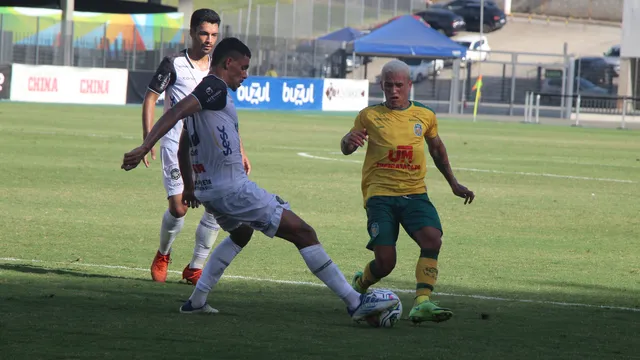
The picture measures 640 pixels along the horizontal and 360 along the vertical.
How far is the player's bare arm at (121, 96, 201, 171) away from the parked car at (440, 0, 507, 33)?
72.7 m

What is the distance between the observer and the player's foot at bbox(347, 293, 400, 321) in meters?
7.04

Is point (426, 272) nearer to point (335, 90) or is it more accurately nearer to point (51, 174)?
point (51, 174)

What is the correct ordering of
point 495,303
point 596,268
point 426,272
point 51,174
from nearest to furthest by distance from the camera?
1. point 426,272
2. point 495,303
3. point 596,268
4. point 51,174

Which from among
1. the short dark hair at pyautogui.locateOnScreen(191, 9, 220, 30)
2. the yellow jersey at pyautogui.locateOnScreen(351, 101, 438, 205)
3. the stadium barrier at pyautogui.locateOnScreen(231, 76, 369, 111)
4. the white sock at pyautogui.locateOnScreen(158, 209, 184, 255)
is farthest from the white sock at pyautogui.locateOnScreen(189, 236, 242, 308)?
the stadium barrier at pyautogui.locateOnScreen(231, 76, 369, 111)

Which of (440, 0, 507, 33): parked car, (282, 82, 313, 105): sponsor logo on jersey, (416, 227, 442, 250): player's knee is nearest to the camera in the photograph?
(416, 227, 442, 250): player's knee

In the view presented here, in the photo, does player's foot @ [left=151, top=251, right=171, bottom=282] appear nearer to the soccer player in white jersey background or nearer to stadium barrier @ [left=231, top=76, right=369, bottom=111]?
the soccer player in white jersey background

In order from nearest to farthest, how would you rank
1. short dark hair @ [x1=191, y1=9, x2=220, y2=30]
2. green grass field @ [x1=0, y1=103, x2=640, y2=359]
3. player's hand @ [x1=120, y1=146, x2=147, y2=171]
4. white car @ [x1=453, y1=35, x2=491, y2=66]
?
green grass field @ [x1=0, y1=103, x2=640, y2=359] < player's hand @ [x1=120, y1=146, x2=147, y2=171] < short dark hair @ [x1=191, y1=9, x2=220, y2=30] < white car @ [x1=453, y1=35, x2=491, y2=66]

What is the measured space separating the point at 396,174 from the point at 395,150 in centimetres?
16

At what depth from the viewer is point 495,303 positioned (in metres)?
8.19

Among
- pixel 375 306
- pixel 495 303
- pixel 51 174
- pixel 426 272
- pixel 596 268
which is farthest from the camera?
pixel 51 174

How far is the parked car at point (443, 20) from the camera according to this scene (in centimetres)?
7500

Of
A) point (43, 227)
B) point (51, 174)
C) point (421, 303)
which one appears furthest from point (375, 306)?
point (51, 174)

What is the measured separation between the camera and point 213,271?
24.2 feet

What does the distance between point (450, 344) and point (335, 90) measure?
4035cm
